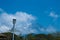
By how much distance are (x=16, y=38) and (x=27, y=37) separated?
6.23 feet

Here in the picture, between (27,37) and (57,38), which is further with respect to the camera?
(27,37)

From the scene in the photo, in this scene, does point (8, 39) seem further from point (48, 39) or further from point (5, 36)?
point (48, 39)

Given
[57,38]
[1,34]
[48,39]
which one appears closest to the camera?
[57,38]

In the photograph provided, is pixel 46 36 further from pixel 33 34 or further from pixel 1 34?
pixel 1 34

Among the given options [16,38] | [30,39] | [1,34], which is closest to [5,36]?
[1,34]

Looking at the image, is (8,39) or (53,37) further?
(8,39)

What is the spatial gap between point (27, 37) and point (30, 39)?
586 mm

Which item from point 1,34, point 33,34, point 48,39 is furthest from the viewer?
point 1,34

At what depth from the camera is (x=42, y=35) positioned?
26.0 metres

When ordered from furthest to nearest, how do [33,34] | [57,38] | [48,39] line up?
[33,34] → [48,39] → [57,38]

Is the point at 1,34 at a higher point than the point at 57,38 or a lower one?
higher

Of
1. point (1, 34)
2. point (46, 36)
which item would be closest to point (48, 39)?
point (46, 36)

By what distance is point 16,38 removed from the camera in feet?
92.5

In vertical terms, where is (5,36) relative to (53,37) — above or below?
above
